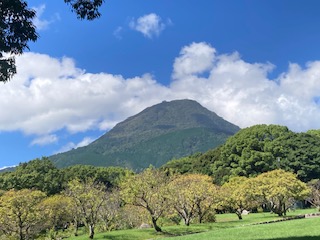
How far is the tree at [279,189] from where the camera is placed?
45.6 metres

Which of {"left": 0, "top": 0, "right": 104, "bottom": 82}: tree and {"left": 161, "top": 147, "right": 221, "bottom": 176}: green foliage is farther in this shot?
{"left": 161, "top": 147, "right": 221, "bottom": 176}: green foliage

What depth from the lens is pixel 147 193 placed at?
114 feet

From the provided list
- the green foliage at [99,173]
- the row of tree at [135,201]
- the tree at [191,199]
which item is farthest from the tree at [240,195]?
the green foliage at [99,173]

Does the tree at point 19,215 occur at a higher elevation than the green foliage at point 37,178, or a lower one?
lower

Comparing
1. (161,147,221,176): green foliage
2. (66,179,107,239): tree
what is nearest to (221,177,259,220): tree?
(66,179,107,239): tree

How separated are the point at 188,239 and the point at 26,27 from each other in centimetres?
1639

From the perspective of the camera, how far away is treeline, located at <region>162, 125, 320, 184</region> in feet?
240

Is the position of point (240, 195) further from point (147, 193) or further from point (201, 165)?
point (201, 165)

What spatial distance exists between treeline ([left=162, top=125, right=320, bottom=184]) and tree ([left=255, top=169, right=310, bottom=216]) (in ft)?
68.0

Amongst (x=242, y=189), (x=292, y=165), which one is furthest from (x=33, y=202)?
(x=292, y=165)

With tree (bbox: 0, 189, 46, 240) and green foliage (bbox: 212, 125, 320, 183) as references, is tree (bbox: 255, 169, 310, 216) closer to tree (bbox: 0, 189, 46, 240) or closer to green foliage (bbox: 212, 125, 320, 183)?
green foliage (bbox: 212, 125, 320, 183)

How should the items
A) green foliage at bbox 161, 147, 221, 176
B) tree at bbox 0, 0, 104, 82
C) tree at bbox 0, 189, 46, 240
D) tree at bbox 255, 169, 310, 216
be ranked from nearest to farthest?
tree at bbox 0, 0, 104, 82
tree at bbox 0, 189, 46, 240
tree at bbox 255, 169, 310, 216
green foliage at bbox 161, 147, 221, 176

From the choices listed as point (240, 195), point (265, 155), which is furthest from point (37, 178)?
point (265, 155)

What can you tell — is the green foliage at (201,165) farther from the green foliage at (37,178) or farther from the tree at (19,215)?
the tree at (19,215)
